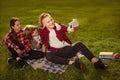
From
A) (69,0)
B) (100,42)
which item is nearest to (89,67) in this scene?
(100,42)

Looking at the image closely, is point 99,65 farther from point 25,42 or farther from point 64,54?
point 25,42

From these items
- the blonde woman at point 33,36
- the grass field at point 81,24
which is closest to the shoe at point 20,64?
the grass field at point 81,24

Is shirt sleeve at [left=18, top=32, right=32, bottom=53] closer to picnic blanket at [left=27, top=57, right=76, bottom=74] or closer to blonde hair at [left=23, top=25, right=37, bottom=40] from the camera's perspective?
blonde hair at [left=23, top=25, right=37, bottom=40]

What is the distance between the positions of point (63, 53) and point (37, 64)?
0.76m

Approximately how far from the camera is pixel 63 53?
714cm

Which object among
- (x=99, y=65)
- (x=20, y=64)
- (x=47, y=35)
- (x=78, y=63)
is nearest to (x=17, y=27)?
(x=47, y=35)

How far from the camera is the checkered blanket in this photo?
23.1 feet

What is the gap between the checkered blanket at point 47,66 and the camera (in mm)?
7043

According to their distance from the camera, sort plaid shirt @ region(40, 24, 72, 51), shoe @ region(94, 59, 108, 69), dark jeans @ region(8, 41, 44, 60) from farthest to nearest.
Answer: dark jeans @ region(8, 41, 44, 60)
plaid shirt @ region(40, 24, 72, 51)
shoe @ region(94, 59, 108, 69)

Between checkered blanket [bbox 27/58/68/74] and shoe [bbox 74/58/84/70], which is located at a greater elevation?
shoe [bbox 74/58/84/70]

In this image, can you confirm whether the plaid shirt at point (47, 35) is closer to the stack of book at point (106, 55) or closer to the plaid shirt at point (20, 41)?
the plaid shirt at point (20, 41)

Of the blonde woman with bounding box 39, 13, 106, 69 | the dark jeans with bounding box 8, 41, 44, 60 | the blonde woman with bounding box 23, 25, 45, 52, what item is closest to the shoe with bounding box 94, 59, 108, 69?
the blonde woman with bounding box 39, 13, 106, 69

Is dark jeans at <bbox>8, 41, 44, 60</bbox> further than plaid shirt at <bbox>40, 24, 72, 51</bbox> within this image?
Yes

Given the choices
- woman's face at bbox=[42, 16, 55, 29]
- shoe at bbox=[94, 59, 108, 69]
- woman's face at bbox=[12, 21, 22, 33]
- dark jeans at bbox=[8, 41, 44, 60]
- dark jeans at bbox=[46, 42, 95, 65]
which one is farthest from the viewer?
dark jeans at bbox=[8, 41, 44, 60]
